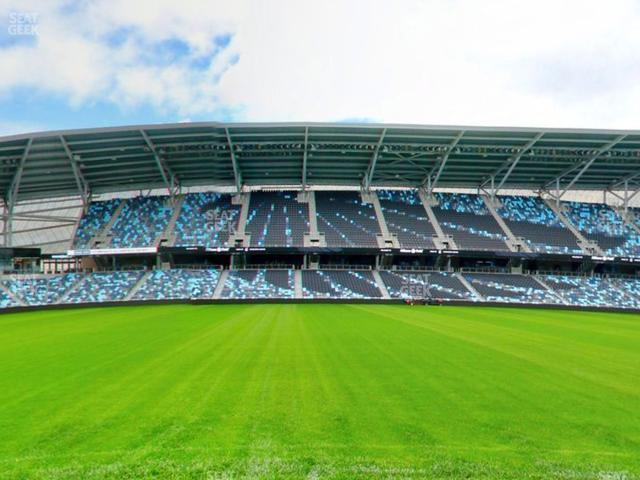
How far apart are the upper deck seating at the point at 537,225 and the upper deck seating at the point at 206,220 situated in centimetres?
3124

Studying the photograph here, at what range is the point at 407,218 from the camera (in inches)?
1916

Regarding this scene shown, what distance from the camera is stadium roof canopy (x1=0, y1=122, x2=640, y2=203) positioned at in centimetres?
3903

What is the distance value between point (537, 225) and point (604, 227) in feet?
26.2

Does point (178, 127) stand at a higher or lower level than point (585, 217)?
higher

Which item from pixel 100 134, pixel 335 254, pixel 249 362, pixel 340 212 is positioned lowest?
pixel 249 362

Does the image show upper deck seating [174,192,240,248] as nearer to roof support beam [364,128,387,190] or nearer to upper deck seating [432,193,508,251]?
roof support beam [364,128,387,190]

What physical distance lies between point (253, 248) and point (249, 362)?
108 ft

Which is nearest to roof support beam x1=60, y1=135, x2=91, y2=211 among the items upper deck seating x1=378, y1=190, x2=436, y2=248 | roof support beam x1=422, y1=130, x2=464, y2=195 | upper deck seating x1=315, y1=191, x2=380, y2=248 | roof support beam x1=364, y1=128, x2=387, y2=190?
upper deck seating x1=315, y1=191, x2=380, y2=248

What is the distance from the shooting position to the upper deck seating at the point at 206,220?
4503 centimetres

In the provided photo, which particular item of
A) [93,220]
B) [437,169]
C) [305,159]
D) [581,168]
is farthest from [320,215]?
[581,168]

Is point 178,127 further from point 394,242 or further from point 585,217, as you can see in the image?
point 585,217

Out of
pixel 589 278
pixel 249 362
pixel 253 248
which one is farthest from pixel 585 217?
pixel 249 362

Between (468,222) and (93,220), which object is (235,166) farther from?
(468,222)

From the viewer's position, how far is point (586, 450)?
5.74 meters
